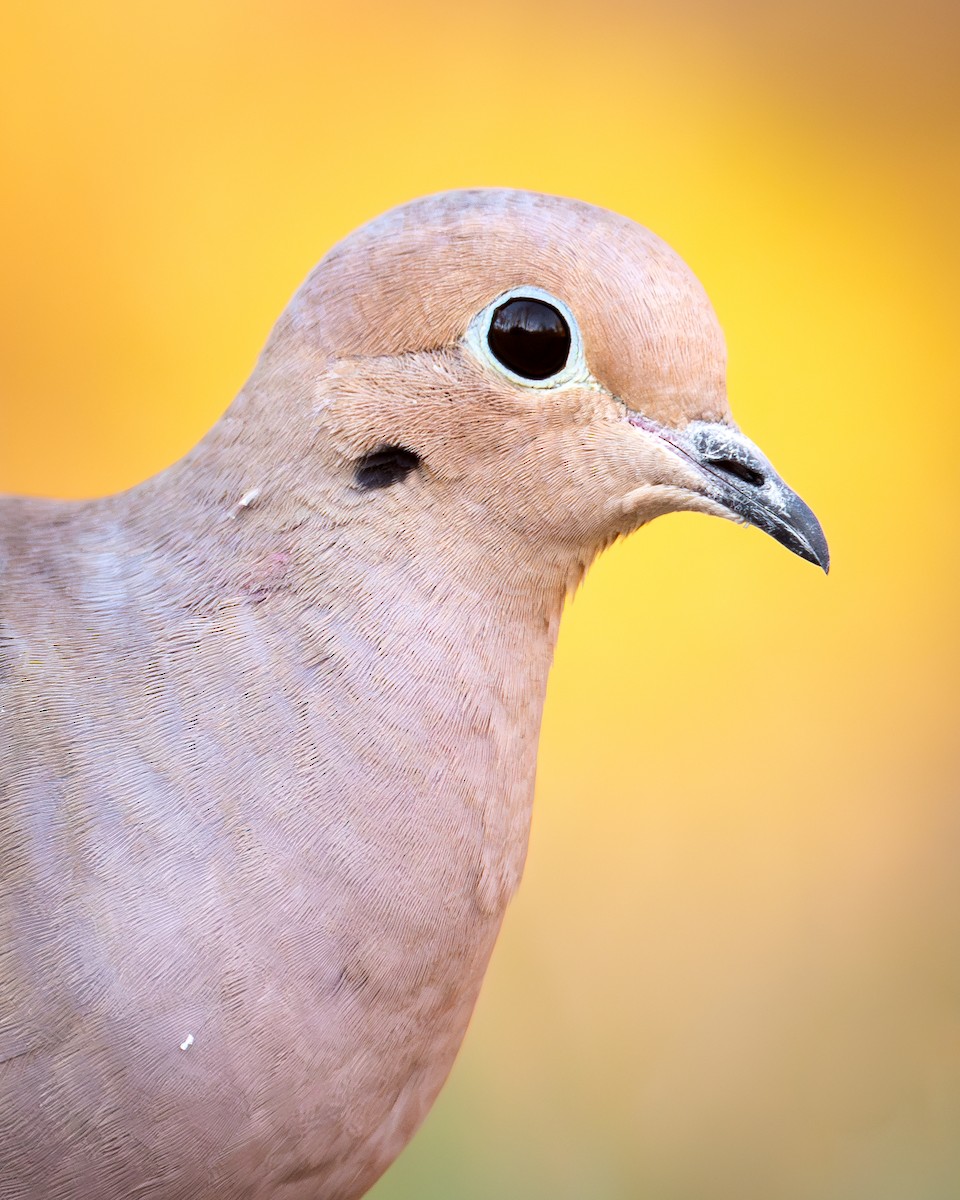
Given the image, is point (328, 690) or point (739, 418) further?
point (739, 418)

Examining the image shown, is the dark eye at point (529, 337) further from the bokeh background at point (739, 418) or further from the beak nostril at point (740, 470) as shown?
the bokeh background at point (739, 418)

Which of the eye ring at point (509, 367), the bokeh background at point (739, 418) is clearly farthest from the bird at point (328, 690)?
the bokeh background at point (739, 418)

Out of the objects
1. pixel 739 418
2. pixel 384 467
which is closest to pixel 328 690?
pixel 384 467

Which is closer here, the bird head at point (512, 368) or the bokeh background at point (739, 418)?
the bird head at point (512, 368)

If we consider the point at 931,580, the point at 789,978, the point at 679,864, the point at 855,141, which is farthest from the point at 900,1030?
the point at 855,141

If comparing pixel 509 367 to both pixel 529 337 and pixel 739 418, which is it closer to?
pixel 529 337

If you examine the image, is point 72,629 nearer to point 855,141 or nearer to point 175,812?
point 175,812
